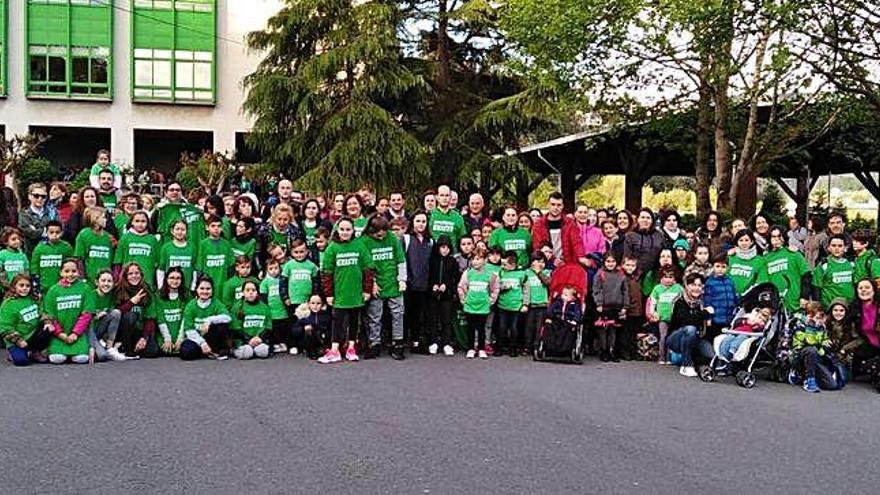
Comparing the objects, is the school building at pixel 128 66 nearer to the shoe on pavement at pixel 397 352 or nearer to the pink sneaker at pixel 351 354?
the shoe on pavement at pixel 397 352

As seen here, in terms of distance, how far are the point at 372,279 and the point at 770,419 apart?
462 cm

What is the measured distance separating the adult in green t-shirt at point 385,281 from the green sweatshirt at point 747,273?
3722 mm

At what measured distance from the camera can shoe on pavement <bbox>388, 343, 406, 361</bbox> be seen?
35.4 feet

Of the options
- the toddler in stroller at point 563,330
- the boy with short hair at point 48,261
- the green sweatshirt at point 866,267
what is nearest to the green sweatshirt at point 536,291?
the toddler in stroller at point 563,330

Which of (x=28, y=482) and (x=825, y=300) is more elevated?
(x=825, y=300)

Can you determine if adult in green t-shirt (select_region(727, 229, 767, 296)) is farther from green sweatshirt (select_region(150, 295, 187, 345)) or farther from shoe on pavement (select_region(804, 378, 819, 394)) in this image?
green sweatshirt (select_region(150, 295, 187, 345))

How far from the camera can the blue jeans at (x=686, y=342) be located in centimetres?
1030

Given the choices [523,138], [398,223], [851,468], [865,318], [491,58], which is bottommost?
[851,468]

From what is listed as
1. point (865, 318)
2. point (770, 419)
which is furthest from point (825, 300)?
point (770, 419)


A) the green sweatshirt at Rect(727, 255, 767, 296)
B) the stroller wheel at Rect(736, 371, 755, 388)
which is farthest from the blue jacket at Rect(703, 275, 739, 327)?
the stroller wheel at Rect(736, 371, 755, 388)

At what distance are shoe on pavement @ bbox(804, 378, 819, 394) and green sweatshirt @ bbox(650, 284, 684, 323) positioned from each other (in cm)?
180

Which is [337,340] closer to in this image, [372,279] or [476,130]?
[372,279]

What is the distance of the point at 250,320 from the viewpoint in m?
10.8

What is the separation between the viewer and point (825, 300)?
1057cm
